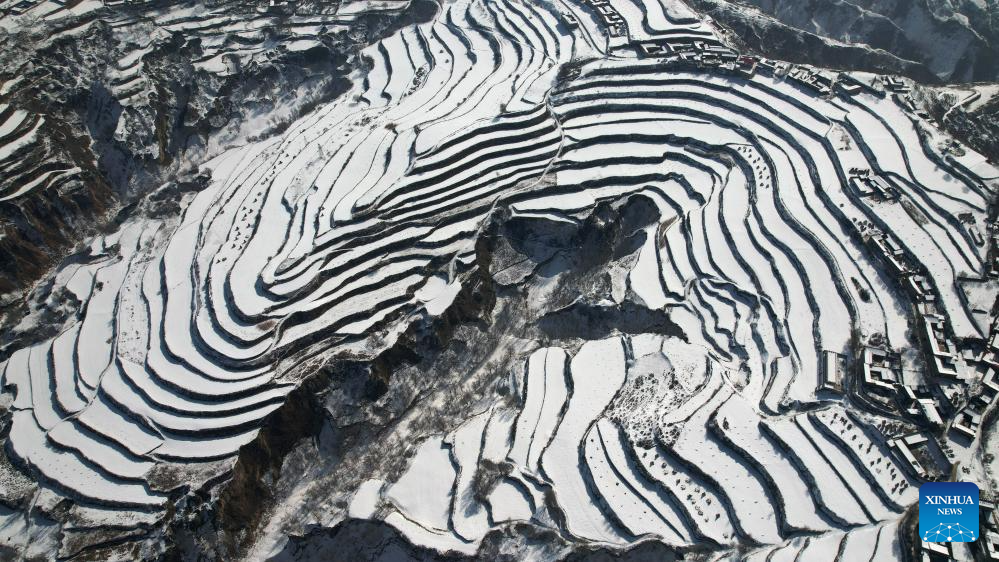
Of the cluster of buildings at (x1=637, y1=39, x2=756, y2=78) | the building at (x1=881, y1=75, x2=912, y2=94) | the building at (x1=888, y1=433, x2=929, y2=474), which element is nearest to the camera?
the building at (x1=888, y1=433, x2=929, y2=474)

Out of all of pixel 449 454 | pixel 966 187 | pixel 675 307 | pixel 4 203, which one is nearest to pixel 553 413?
pixel 449 454

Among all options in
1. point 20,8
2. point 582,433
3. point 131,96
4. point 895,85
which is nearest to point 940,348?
point 582,433

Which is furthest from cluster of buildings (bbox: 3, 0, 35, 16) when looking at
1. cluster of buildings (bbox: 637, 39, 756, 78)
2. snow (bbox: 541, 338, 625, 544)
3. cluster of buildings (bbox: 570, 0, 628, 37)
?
snow (bbox: 541, 338, 625, 544)

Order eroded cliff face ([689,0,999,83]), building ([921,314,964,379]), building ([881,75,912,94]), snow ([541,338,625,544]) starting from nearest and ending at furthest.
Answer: snow ([541,338,625,544]), building ([921,314,964,379]), building ([881,75,912,94]), eroded cliff face ([689,0,999,83])

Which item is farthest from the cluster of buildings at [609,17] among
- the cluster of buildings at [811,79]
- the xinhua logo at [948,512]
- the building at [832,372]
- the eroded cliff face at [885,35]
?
the xinhua logo at [948,512]

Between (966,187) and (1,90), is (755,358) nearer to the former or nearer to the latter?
(966,187)

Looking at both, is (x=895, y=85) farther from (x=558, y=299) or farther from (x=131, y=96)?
(x=131, y=96)

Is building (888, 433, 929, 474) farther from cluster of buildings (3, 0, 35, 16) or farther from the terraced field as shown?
cluster of buildings (3, 0, 35, 16)
